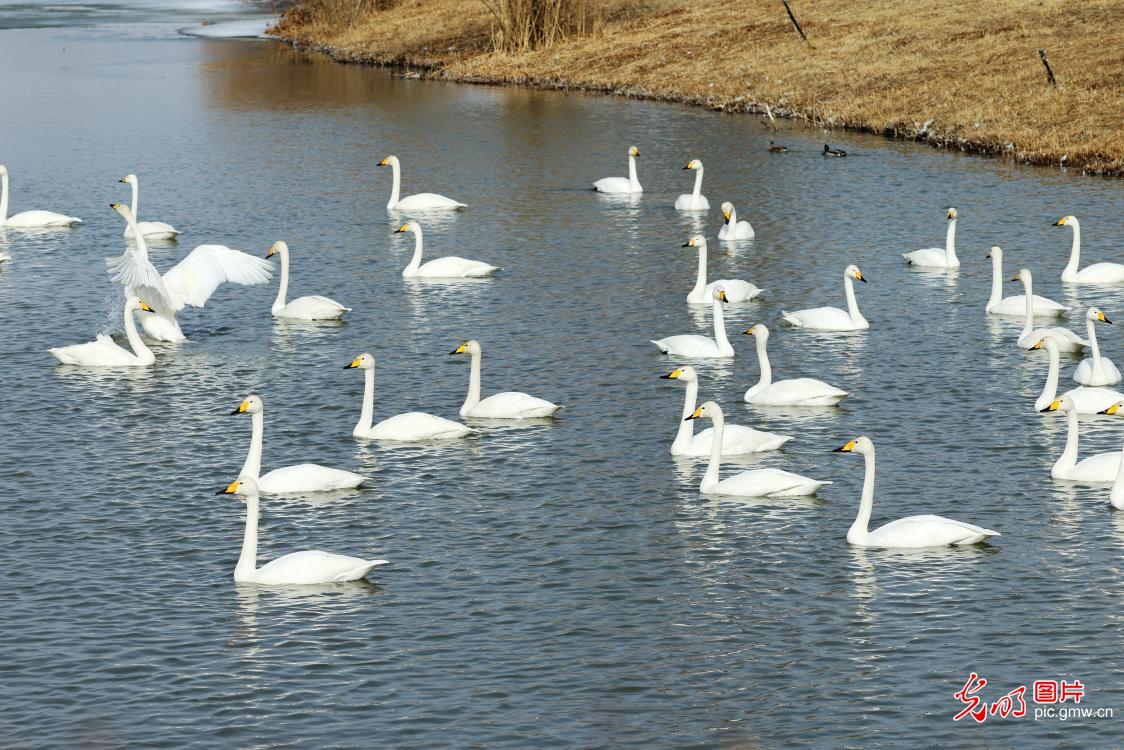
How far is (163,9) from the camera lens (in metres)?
106

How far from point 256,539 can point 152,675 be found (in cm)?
214

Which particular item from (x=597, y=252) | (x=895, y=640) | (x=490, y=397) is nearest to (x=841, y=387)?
(x=490, y=397)

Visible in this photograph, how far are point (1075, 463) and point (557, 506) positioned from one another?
18.6ft

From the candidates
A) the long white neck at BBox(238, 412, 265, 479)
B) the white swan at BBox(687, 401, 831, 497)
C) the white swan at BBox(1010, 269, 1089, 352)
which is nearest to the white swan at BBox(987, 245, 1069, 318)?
the white swan at BBox(1010, 269, 1089, 352)

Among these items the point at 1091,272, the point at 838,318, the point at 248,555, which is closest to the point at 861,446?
the point at 248,555

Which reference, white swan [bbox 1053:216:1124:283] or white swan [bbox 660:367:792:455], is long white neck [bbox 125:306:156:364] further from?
white swan [bbox 1053:216:1124:283]

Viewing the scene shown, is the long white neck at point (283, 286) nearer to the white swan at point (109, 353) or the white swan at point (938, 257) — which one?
the white swan at point (109, 353)

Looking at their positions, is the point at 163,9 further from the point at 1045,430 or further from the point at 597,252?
the point at 1045,430

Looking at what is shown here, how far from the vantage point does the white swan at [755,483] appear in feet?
56.7

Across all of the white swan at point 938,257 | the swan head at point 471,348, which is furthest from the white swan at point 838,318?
the swan head at point 471,348

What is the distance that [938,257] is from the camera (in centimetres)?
2862

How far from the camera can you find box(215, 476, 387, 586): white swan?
15.0 meters

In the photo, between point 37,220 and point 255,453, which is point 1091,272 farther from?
point 37,220

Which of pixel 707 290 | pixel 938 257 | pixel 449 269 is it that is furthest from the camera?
pixel 449 269
